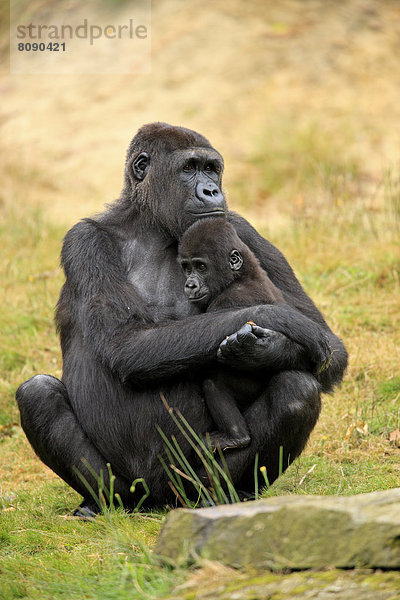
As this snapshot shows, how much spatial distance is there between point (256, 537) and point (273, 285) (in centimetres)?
194

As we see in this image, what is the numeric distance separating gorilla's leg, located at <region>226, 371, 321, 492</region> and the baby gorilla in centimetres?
7

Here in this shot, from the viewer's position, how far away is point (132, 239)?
4441 mm

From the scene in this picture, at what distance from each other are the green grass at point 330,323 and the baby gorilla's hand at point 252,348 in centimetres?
76

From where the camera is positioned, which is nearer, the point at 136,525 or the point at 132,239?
the point at 136,525

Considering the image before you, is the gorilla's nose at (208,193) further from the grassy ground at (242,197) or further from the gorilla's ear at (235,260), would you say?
the grassy ground at (242,197)

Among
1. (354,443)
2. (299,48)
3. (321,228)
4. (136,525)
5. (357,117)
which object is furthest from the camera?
(299,48)

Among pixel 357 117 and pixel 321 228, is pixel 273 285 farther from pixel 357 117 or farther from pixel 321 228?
pixel 357 117

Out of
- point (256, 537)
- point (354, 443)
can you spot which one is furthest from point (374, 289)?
point (256, 537)

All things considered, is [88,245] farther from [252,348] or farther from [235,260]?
[252,348]

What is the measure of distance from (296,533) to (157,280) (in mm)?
1992

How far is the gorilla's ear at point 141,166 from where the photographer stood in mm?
4586

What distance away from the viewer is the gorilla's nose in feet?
14.1

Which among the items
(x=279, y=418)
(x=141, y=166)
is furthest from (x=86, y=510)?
(x=141, y=166)

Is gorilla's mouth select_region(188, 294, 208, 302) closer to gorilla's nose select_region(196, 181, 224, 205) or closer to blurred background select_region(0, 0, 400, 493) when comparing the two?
gorilla's nose select_region(196, 181, 224, 205)
